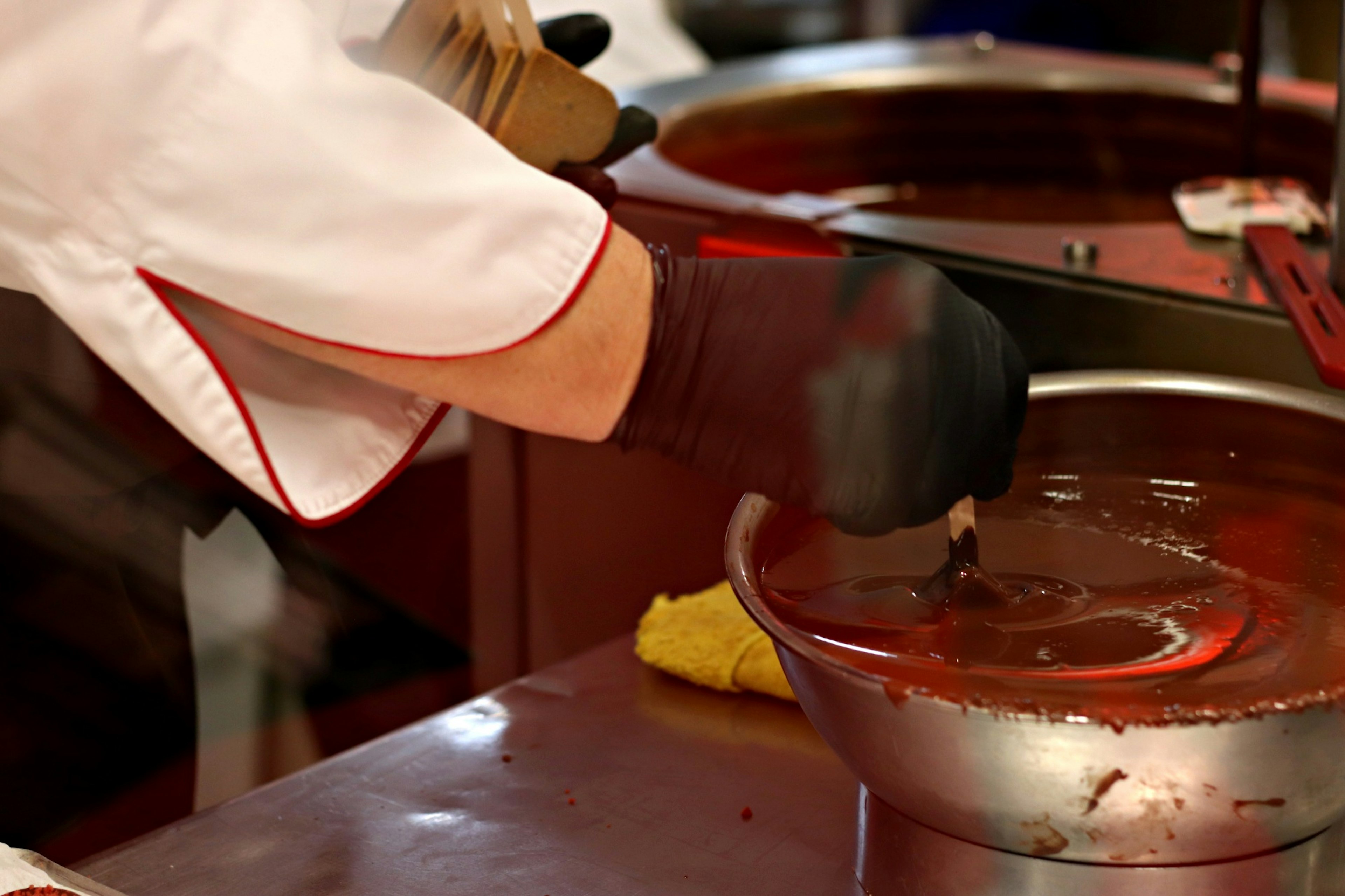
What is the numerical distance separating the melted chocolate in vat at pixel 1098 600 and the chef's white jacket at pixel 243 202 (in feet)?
0.90

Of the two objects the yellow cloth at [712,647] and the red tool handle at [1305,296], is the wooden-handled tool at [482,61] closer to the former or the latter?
the yellow cloth at [712,647]

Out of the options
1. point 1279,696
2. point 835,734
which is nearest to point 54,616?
point 835,734

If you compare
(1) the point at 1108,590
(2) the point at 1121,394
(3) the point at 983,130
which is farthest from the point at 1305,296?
(3) the point at 983,130

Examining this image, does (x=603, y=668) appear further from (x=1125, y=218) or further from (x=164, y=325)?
(x=1125, y=218)

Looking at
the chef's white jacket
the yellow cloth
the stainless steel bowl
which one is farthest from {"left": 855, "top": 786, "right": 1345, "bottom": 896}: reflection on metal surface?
the chef's white jacket

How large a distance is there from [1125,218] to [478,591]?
107 centimetres

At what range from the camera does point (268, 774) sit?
1.58m

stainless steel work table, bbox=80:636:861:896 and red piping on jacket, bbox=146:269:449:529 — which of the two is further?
stainless steel work table, bbox=80:636:861:896

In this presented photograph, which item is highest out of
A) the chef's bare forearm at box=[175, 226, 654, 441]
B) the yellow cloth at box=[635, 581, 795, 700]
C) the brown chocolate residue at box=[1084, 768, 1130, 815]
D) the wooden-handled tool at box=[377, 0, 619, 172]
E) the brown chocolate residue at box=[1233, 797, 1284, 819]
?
the wooden-handled tool at box=[377, 0, 619, 172]

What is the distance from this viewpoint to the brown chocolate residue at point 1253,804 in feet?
2.23

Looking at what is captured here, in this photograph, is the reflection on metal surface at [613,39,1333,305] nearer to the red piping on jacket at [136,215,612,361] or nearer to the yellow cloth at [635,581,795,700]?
the yellow cloth at [635,581,795,700]

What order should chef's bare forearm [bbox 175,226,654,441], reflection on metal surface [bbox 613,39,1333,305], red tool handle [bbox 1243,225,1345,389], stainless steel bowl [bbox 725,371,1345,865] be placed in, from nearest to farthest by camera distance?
stainless steel bowl [bbox 725,371,1345,865] < chef's bare forearm [bbox 175,226,654,441] < red tool handle [bbox 1243,225,1345,389] < reflection on metal surface [bbox 613,39,1333,305]

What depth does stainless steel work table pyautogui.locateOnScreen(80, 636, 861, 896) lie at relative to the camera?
882mm

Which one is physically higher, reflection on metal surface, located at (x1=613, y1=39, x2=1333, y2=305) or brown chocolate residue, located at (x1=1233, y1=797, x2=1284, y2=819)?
reflection on metal surface, located at (x1=613, y1=39, x2=1333, y2=305)
